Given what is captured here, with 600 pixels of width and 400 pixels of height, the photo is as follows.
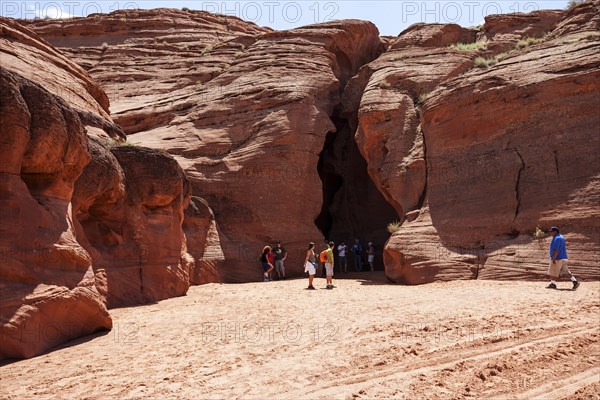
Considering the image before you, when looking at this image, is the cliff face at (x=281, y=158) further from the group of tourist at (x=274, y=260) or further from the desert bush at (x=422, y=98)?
the group of tourist at (x=274, y=260)

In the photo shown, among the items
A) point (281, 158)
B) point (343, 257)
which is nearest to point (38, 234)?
point (281, 158)

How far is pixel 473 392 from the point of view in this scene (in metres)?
6.28

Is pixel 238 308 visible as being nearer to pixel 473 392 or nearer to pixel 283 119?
pixel 473 392

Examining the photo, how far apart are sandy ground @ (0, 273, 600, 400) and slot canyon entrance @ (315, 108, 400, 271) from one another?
14125mm

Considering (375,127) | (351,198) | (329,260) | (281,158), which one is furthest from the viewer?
(351,198)

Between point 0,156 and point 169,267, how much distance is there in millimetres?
6327

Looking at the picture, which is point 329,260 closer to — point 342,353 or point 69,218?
point 69,218

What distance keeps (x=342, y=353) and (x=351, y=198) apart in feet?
63.4

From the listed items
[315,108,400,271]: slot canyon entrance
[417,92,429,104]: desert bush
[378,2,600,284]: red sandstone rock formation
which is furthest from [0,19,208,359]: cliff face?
[315,108,400,271]: slot canyon entrance

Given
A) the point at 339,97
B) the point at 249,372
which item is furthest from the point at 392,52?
the point at 249,372

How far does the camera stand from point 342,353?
7.48 metres

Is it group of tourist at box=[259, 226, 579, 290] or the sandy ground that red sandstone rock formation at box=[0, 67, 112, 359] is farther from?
group of tourist at box=[259, 226, 579, 290]

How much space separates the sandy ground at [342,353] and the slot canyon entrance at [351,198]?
14125mm

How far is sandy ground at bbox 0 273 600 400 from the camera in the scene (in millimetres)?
6316
